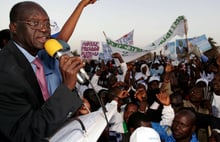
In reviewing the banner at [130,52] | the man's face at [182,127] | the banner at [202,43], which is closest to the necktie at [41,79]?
the man's face at [182,127]

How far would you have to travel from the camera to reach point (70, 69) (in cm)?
129

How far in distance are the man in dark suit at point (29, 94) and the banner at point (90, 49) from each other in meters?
11.1

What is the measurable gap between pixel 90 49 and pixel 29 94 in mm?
11680

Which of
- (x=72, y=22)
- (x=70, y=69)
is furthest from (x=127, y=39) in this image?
(x=70, y=69)

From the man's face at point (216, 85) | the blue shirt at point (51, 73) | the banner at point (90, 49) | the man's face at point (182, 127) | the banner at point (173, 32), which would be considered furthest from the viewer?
the banner at point (90, 49)

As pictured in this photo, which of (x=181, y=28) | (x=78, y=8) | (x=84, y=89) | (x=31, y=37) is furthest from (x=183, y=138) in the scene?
(x=181, y=28)

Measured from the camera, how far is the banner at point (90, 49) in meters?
12.7

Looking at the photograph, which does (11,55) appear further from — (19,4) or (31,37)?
(19,4)

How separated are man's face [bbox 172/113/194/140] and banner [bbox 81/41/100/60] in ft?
30.8

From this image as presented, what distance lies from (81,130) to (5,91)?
325mm

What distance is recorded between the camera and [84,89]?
5887 mm

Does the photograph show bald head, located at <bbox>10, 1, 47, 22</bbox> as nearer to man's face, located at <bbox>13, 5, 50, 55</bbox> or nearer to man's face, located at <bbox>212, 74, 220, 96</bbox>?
man's face, located at <bbox>13, 5, 50, 55</bbox>

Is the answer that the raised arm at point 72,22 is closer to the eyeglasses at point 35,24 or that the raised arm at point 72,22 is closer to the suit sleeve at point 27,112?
the eyeglasses at point 35,24

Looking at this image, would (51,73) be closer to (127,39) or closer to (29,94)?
(29,94)
